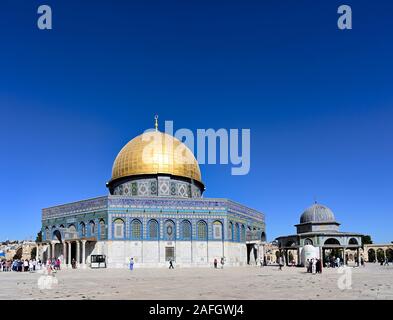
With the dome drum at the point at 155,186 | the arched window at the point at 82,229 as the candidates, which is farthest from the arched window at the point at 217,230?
the arched window at the point at 82,229

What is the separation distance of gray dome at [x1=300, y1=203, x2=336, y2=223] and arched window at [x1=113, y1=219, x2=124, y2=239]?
21.8 meters

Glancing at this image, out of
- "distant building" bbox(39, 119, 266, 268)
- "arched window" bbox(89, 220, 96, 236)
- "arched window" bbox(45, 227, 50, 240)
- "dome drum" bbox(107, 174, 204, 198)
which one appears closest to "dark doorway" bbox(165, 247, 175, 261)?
"distant building" bbox(39, 119, 266, 268)

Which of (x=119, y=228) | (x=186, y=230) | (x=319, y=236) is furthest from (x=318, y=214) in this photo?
(x=119, y=228)

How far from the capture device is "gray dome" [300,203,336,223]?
164 feet

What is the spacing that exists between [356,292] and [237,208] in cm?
3168

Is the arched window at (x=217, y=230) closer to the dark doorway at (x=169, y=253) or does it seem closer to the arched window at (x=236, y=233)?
the arched window at (x=236, y=233)

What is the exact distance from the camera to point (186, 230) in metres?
41.8

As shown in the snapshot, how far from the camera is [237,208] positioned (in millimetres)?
45844

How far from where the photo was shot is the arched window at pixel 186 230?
4159 centimetres

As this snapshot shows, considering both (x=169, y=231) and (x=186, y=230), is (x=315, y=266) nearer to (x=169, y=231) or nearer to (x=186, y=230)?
(x=186, y=230)

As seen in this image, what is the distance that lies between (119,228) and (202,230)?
7.60 m

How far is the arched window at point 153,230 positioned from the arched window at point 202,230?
12.9ft
